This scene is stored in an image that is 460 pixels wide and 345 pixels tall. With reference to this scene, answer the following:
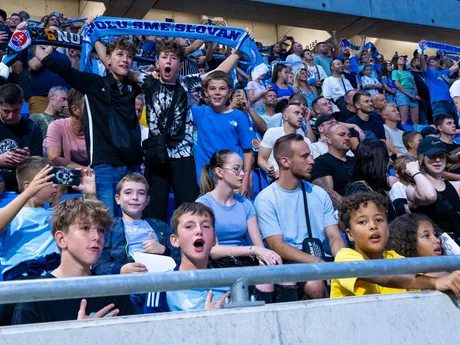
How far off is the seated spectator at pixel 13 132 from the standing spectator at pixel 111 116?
44 cm

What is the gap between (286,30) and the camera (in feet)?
68.0

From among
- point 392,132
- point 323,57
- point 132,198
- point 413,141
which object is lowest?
point 132,198

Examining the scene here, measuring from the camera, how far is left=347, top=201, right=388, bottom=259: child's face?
3232 mm

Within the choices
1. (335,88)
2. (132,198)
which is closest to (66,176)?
(132,198)

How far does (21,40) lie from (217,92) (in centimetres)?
170

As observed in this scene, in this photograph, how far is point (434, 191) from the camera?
517 centimetres

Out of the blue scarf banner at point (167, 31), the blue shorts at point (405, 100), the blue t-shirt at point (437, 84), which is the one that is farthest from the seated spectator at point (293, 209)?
the blue shorts at point (405, 100)

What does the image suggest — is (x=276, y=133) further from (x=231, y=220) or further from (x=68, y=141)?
(x=231, y=220)

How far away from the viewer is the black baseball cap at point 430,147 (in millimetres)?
5535

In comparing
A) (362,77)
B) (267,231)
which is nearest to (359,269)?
(267,231)

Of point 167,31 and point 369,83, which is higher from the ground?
point 369,83

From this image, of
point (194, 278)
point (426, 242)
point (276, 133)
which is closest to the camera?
point (194, 278)

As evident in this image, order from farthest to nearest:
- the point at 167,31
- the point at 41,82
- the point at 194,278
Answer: the point at 41,82 < the point at 167,31 < the point at 194,278

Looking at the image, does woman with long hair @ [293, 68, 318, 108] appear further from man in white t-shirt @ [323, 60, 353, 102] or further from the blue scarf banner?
the blue scarf banner
